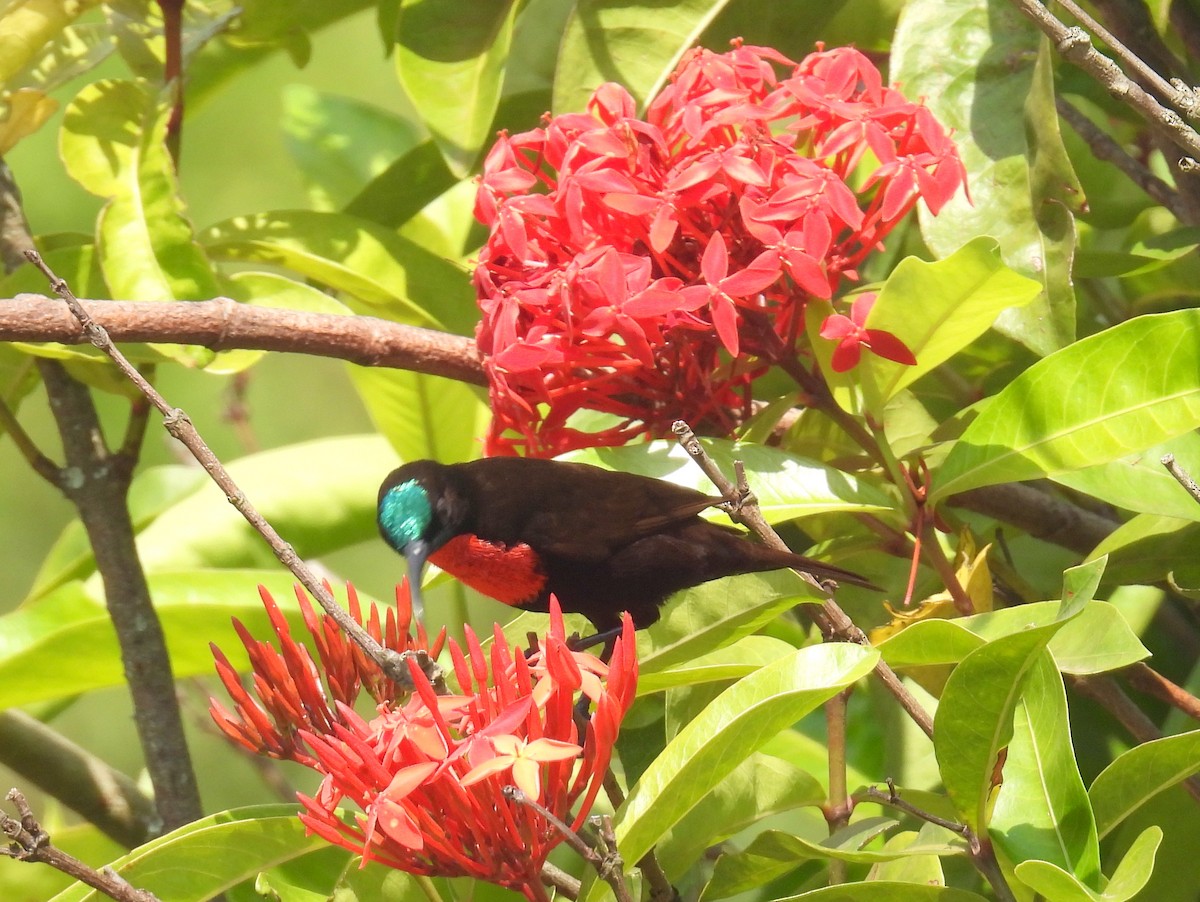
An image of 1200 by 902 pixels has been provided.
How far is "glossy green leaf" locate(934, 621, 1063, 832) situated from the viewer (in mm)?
1249

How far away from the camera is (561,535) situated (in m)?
2.00

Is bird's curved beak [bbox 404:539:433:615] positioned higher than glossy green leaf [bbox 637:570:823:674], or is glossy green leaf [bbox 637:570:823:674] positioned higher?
bird's curved beak [bbox 404:539:433:615]

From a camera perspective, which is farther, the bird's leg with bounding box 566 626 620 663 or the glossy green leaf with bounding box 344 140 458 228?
the glossy green leaf with bounding box 344 140 458 228

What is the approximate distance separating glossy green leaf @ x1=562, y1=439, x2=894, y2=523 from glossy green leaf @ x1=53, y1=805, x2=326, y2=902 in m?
0.55

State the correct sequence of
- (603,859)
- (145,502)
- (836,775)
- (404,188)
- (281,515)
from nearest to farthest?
(603,859) < (836,775) < (404,188) < (281,515) < (145,502)

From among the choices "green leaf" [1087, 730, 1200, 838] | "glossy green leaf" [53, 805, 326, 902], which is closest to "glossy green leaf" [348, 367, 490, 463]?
"glossy green leaf" [53, 805, 326, 902]

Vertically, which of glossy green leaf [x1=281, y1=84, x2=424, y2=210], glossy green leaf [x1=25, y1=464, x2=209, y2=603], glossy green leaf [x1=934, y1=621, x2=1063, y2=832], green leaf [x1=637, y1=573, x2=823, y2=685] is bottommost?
glossy green leaf [x1=934, y1=621, x2=1063, y2=832]

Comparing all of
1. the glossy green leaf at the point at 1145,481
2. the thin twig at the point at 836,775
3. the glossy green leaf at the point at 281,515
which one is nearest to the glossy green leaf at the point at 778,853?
the thin twig at the point at 836,775

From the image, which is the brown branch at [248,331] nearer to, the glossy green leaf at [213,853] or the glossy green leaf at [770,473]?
the glossy green leaf at [770,473]

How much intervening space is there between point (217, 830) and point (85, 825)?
1.00 meters

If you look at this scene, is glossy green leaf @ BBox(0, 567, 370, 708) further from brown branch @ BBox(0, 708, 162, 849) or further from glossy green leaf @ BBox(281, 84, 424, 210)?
glossy green leaf @ BBox(281, 84, 424, 210)

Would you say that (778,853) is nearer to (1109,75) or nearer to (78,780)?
(1109,75)

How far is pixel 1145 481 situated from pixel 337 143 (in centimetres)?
210

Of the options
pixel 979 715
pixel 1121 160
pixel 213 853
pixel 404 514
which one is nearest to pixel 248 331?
pixel 404 514
